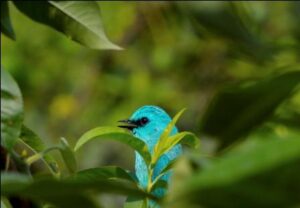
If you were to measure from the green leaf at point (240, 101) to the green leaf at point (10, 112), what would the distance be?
0.26 m

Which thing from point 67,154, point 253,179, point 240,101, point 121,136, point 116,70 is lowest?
point 253,179

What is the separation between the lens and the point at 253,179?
0.57 metres

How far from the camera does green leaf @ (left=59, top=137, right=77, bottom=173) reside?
3.33 feet

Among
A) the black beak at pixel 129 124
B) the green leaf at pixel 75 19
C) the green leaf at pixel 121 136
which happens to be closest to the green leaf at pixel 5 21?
the green leaf at pixel 75 19

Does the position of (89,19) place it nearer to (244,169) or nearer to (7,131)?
(7,131)

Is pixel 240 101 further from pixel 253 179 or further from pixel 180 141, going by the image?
pixel 180 141

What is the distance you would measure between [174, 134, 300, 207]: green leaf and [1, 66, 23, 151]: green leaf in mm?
373

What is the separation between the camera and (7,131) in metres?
0.92

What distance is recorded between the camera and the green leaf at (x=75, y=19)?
108 centimetres

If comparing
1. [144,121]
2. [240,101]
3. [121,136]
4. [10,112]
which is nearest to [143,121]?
[144,121]

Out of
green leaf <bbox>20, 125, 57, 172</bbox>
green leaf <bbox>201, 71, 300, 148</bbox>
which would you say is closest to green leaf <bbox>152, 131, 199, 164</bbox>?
green leaf <bbox>20, 125, 57, 172</bbox>

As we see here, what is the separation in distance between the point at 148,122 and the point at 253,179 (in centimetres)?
324

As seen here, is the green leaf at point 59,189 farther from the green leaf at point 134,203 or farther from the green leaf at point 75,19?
the green leaf at point 134,203

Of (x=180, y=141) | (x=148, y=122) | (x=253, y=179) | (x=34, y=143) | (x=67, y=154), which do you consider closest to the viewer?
(x=253, y=179)
